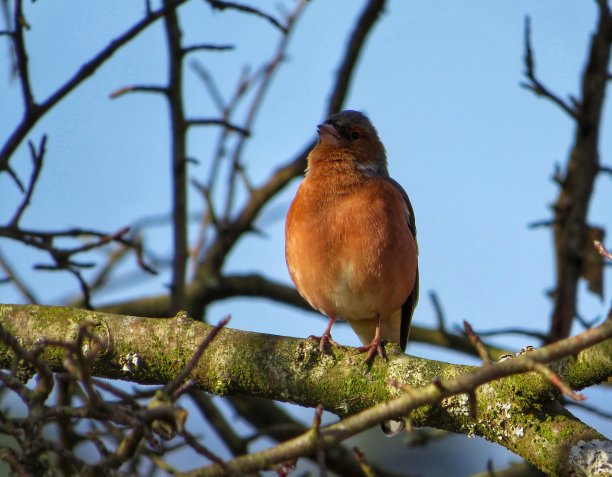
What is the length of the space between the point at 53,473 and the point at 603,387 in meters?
4.57

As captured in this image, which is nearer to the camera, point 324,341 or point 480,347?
point 480,347

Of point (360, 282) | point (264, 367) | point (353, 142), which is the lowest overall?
point (360, 282)

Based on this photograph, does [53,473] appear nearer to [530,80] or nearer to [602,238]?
[530,80]

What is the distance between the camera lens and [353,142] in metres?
6.43

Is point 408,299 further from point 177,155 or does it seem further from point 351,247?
point 177,155

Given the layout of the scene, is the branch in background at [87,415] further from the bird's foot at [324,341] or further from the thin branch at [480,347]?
the bird's foot at [324,341]

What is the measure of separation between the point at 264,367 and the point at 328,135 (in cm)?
270

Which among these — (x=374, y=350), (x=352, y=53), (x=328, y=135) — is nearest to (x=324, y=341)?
(x=374, y=350)

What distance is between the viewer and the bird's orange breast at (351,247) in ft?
18.3

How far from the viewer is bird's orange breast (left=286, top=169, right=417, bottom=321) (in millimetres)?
5574

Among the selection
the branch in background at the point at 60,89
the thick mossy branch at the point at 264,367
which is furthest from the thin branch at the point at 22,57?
the thick mossy branch at the point at 264,367

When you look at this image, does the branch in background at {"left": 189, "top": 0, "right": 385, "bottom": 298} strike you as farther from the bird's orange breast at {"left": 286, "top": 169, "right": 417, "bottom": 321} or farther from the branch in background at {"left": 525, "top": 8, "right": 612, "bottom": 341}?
the branch in background at {"left": 525, "top": 8, "right": 612, "bottom": 341}

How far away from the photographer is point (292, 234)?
5.84m

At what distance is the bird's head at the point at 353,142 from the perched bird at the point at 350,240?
0.6 inches
